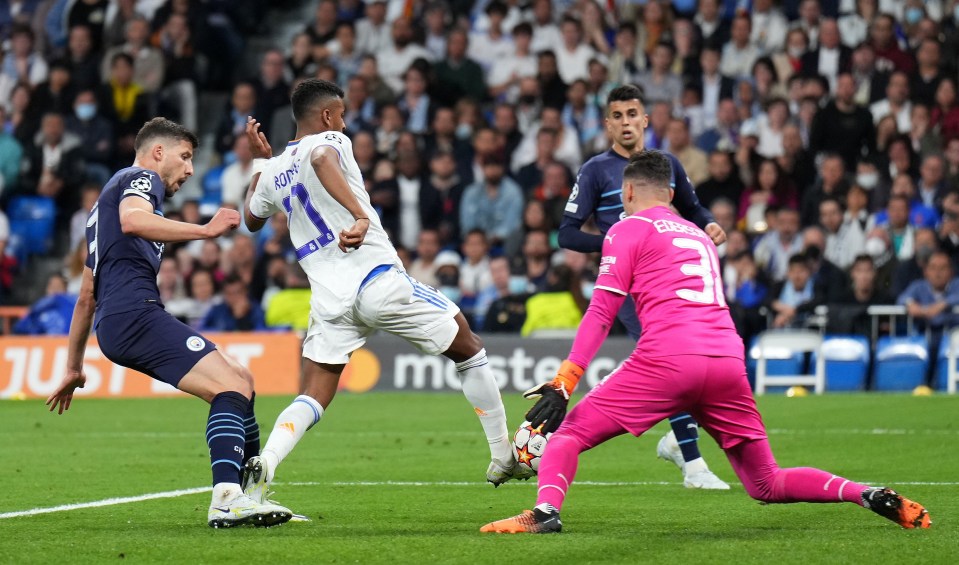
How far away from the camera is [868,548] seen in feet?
21.8

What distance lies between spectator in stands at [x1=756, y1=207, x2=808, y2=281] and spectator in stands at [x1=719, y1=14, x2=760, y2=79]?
10.1 ft

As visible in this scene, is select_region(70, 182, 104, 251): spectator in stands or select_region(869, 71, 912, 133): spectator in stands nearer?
select_region(869, 71, 912, 133): spectator in stands

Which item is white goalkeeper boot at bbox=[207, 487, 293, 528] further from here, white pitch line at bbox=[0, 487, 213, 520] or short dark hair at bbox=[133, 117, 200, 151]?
short dark hair at bbox=[133, 117, 200, 151]

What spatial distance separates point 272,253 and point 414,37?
15.7 ft

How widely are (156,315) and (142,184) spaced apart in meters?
0.67

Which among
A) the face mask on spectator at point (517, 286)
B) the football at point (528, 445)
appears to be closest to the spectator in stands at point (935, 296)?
the face mask on spectator at point (517, 286)

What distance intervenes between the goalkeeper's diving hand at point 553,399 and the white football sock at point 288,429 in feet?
5.28

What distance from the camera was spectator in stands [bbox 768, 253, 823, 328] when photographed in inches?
743

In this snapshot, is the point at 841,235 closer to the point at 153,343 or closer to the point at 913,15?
the point at 913,15

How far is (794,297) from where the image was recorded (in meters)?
19.2

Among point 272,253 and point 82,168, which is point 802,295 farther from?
point 82,168

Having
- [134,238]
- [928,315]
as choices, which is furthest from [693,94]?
[134,238]

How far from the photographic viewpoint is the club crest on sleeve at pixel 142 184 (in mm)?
7680

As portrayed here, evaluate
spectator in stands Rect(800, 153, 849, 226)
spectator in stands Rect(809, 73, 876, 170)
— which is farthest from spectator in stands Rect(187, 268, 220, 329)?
spectator in stands Rect(809, 73, 876, 170)
